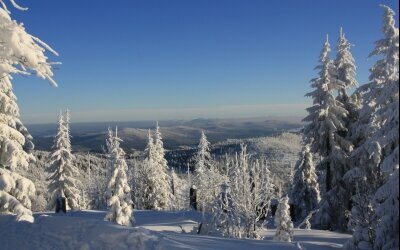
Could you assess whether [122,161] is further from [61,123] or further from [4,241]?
[61,123]

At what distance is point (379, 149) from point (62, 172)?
29969mm

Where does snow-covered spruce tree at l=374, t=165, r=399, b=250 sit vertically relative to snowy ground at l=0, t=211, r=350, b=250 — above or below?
above

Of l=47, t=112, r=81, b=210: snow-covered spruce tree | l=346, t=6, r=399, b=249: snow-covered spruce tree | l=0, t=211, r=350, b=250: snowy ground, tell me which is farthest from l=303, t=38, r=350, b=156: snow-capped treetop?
l=47, t=112, r=81, b=210: snow-covered spruce tree

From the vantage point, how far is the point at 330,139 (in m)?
28.6

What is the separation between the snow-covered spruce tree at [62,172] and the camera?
37188 millimetres

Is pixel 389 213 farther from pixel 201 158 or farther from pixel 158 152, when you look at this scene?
pixel 201 158

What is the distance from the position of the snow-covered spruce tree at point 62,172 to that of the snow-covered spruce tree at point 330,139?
20266 millimetres

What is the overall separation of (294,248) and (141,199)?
114 ft

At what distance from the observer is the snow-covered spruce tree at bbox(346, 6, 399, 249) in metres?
9.51

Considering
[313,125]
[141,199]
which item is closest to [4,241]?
[313,125]

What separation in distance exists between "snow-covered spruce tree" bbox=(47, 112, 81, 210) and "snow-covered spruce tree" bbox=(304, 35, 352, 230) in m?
20.3

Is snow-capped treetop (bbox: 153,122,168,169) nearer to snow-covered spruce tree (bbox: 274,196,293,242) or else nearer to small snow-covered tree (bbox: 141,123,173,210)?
small snow-covered tree (bbox: 141,123,173,210)

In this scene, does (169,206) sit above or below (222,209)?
below

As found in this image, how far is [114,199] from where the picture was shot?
2327cm
